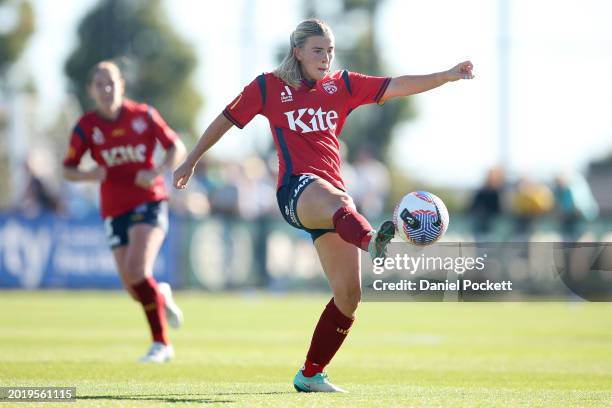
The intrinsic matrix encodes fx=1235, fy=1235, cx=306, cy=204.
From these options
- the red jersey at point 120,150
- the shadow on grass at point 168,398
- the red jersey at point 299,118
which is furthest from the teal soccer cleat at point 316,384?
the red jersey at point 120,150

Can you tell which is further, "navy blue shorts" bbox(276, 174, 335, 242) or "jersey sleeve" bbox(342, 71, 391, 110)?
"jersey sleeve" bbox(342, 71, 391, 110)

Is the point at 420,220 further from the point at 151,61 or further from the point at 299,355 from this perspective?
the point at 151,61

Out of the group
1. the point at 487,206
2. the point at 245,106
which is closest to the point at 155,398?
the point at 245,106

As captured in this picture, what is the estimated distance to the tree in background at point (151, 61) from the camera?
44344 millimetres

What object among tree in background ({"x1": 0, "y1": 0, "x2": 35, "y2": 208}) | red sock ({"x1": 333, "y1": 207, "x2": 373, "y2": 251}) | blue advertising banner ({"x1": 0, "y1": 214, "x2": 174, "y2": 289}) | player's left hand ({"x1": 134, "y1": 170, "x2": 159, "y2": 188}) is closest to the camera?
red sock ({"x1": 333, "y1": 207, "x2": 373, "y2": 251})

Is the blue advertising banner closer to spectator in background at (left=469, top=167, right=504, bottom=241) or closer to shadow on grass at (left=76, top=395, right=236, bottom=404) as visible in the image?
spectator in background at (left=469, top=167, right=504, bottom=241)

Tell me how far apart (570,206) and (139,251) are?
1377cm

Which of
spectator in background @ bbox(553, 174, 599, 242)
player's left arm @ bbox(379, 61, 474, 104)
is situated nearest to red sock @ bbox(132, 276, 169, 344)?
player's left arm @ bbox(379, 61, 474, 104)

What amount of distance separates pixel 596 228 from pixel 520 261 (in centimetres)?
254

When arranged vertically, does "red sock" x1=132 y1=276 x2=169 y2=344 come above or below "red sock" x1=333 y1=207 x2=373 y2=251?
below

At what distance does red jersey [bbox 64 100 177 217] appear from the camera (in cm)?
1144

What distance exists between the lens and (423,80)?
8.66 meters

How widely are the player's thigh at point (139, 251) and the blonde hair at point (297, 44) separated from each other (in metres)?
3.15

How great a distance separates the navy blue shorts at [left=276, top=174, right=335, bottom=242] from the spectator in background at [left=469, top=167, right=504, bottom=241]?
52.0ft
